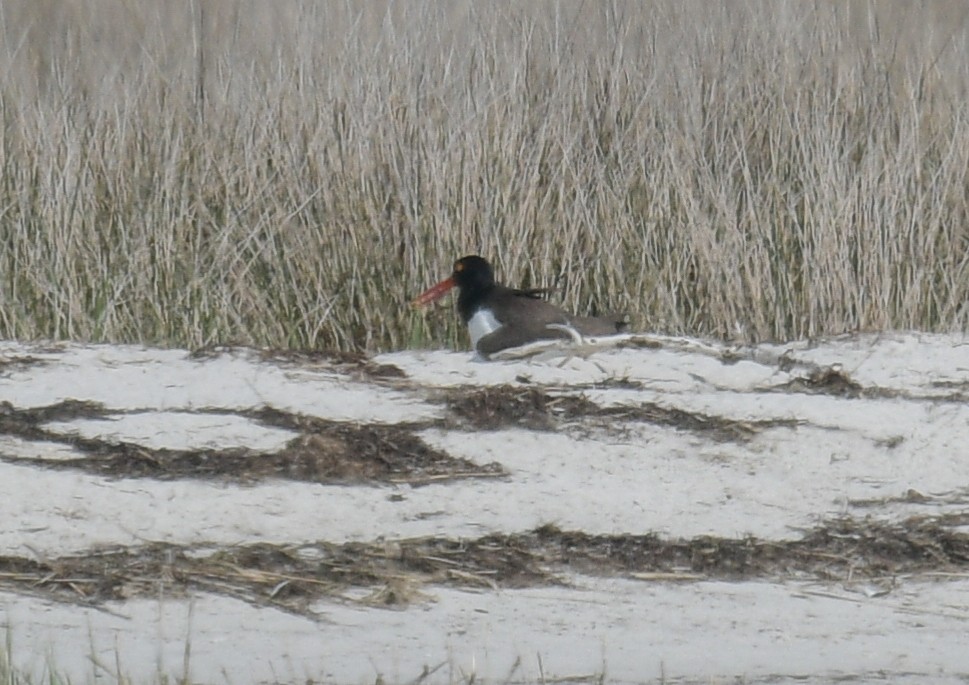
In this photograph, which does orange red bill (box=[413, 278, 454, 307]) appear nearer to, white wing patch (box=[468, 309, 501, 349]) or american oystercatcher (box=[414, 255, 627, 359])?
american oystercatcher (box=[414, 255, 627, 359])

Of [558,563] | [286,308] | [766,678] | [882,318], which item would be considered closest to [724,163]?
[882,318]

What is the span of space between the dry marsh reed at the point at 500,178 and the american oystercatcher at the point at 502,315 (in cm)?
48

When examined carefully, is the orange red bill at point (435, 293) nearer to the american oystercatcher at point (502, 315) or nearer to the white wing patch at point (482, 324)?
the american oystercatcher at point (502, 315)

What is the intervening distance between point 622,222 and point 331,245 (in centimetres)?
117

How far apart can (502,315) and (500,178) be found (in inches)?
36.0

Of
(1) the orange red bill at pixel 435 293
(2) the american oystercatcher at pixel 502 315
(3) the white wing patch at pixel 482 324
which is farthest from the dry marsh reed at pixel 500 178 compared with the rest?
(3) the white wing patch at pixel 482 324

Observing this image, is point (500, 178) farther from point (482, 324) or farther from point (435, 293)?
point (482, 324)

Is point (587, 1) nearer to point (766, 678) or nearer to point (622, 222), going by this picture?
point (622, 222)

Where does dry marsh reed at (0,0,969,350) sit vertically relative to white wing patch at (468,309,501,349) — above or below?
above

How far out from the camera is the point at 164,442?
448 centimetres

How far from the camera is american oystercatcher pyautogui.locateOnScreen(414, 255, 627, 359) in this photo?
542 centimetres

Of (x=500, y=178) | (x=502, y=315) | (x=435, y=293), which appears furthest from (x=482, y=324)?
(x=500, y=178)

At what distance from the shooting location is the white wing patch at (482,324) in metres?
5.53

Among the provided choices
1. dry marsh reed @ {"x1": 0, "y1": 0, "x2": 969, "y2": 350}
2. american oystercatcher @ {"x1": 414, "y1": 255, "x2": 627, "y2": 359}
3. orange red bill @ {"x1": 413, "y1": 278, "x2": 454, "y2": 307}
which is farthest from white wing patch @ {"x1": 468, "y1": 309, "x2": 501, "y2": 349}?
dry marsh reed @ {"x1": 0, "y1": 0, "x2": 969, "y2": 350}
